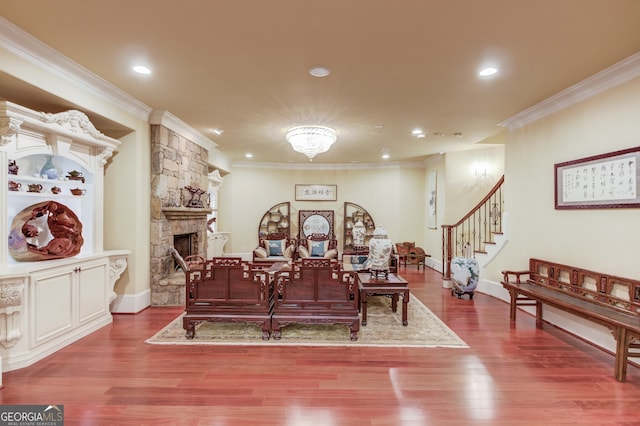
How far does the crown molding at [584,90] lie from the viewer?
3.15 m

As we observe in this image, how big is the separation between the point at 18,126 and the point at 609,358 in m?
6.08

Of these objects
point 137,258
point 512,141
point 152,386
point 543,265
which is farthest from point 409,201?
point 152,386

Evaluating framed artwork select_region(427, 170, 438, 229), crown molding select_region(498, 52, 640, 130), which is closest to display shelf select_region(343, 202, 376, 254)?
framed artwork select_region(427, 170, 438, 229)

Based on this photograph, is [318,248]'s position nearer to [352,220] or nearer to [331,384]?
[352,220]

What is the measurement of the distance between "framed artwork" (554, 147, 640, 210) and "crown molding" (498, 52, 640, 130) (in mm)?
738

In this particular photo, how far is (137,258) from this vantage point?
453cm

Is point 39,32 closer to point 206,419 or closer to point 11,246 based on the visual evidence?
point 11,246

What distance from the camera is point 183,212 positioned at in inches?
204

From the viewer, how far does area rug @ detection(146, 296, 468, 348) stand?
11.4 feet

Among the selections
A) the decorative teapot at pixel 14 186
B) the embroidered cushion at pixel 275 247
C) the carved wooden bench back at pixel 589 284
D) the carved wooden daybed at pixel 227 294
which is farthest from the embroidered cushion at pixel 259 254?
the carved wooden bench back at pixel 589 284

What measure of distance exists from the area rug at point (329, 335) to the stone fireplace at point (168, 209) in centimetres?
82

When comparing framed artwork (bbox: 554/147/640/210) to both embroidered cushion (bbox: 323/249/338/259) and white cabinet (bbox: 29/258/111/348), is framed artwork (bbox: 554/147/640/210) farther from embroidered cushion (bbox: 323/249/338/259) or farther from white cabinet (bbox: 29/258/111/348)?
white cabinet (bbox: 29/258/111/348)

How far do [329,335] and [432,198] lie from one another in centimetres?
584

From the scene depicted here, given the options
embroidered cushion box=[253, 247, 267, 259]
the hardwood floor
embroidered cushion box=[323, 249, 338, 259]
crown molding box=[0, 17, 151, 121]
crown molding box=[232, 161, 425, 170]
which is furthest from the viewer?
crown molding box=[232, 161, 425, 170]
